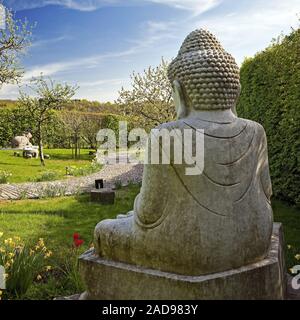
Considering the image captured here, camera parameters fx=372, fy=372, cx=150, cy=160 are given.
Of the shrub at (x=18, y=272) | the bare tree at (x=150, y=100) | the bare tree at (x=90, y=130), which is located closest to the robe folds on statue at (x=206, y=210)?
the shrub at (x=18, y=272)

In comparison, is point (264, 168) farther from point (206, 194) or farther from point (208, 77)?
point (208, 77)

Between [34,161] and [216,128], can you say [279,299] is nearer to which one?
[216,128]

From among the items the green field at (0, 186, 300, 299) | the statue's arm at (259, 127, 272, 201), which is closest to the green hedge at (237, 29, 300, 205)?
the green field at (0, 186, 300, 299)

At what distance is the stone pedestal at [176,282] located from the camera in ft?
8.15

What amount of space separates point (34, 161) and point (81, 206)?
1533 centimetres

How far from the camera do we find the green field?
475cm

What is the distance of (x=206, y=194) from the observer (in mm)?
2527

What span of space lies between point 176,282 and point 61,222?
5.90m

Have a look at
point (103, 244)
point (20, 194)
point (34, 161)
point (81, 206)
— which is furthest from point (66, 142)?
point (103, 244)

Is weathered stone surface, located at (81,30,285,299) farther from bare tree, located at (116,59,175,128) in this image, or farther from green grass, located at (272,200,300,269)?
bare tree, located at (116,59,175,128)

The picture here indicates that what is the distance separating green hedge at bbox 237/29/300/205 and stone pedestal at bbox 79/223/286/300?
558cm

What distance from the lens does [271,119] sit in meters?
9.23

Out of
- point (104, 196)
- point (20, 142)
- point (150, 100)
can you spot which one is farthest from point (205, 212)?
point (20, 142)

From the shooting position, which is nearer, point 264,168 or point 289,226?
point 264,168
